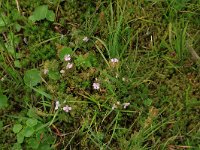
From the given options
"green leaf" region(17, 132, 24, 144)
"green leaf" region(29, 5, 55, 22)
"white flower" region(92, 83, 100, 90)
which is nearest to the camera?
"green leaf" region(17, 132, 24, 144)

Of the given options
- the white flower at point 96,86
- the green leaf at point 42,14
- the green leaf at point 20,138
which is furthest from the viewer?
the green leaf at point 42,14

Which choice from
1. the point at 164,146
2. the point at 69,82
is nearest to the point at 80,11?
the point at 69,82

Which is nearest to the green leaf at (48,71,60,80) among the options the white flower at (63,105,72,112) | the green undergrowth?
the green undergrowth

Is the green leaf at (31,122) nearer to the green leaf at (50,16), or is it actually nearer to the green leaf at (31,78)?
the green leaf at (31,78)

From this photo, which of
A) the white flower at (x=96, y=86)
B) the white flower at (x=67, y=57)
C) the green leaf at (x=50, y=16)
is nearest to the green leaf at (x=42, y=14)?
the green leaf at (x=50, y=16)

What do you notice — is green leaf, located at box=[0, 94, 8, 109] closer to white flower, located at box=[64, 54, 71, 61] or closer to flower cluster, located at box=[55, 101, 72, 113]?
flower cluster, located at box=[55, 101, 72, 113]

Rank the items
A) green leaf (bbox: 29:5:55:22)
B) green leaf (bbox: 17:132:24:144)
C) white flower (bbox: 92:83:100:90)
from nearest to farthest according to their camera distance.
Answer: green leaf (bbox: 17:132:24:144) → white flower (bbox: 92:83:100:90) → green leaf (bbox: 29:5:55:22)

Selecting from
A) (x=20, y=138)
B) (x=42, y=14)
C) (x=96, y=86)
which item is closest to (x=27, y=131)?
(x=20, y=138)

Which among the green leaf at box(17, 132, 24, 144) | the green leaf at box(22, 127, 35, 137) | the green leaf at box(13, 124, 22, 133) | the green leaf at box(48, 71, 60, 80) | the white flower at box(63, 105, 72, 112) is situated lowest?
the green leaf at box(17, 132, 24, 144)

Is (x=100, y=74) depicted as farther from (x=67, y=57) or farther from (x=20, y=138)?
(x=20, y=138)
